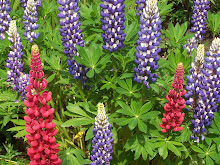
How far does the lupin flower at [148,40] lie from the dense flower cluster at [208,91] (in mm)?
473

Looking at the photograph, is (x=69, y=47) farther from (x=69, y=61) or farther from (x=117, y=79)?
(x=117, y=79)

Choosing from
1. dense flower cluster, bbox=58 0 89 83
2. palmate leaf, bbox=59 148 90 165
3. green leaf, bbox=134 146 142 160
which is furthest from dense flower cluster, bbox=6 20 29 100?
green leaf, bbox=134 146 142 160

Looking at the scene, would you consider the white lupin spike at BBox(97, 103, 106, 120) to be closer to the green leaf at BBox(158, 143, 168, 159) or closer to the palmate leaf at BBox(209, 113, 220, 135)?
the green leaf at BBox(158, 143, 168, 159)

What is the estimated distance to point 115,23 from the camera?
10.3ft

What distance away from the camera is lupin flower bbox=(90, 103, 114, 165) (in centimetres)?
273

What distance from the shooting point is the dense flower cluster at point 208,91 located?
10.0ft

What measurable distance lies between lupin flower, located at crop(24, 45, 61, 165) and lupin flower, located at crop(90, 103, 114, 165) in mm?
501

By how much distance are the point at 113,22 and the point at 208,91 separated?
109 centimetres

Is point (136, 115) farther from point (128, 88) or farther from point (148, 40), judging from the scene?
point (148, 40)

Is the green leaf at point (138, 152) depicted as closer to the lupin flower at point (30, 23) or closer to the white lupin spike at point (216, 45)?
the white lupin spike at point (216, 45)

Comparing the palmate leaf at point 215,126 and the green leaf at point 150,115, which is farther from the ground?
the green leaf at point 150,115

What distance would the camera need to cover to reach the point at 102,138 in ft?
9.30

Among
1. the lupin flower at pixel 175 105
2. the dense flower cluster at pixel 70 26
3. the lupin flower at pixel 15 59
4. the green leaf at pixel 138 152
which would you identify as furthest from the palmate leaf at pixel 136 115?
the lupin flower at pixel 15 59

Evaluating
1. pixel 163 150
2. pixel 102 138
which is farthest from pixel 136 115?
pixel 102 138
